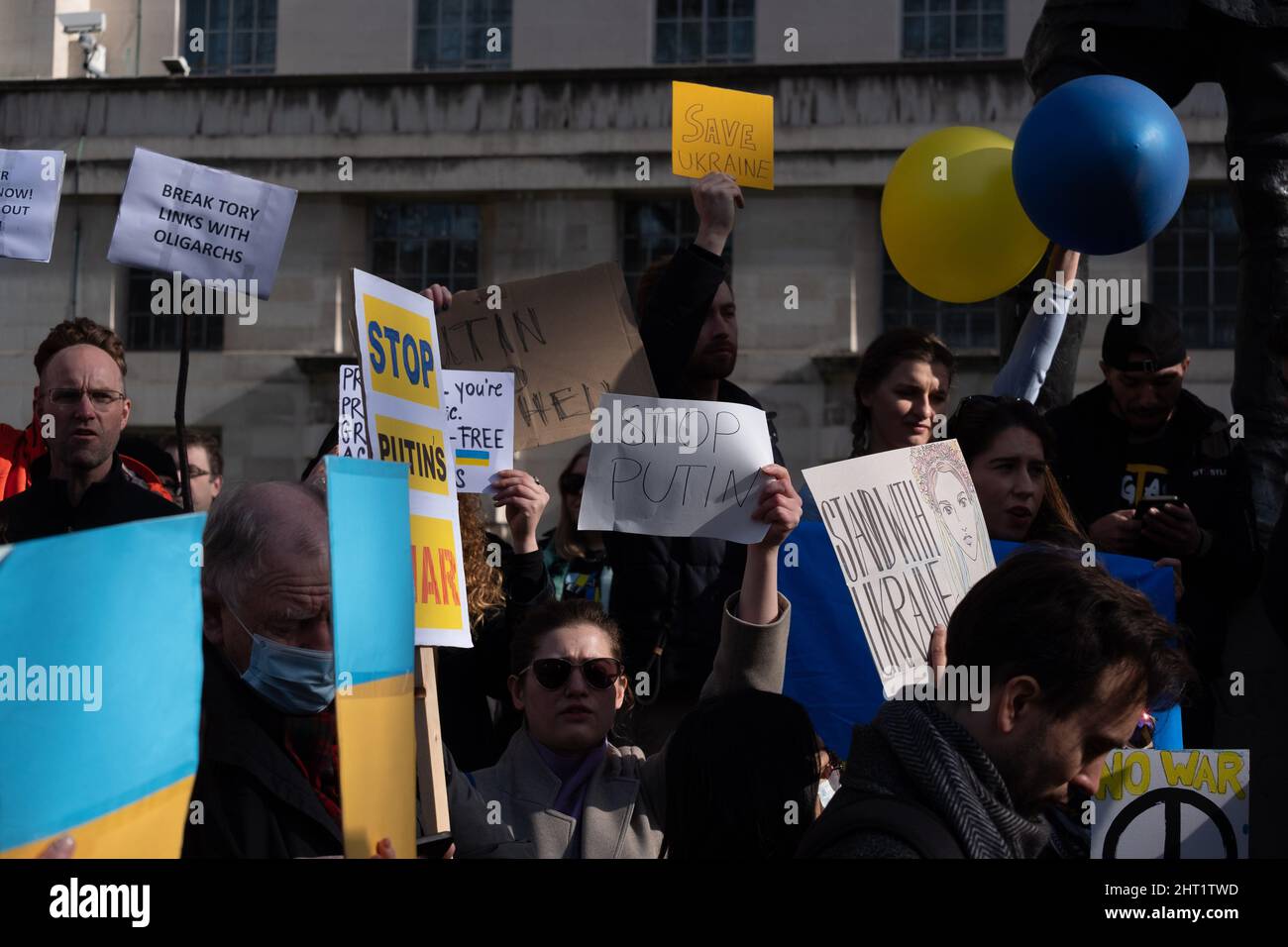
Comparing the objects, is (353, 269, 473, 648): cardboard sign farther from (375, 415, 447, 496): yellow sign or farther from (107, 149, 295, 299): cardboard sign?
(107, 149, 295, 299): cardboard sign

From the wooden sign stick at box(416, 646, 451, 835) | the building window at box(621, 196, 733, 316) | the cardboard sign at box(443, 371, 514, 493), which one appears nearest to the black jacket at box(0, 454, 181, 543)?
the cardboard sign at box(443, 371, 514, 493)

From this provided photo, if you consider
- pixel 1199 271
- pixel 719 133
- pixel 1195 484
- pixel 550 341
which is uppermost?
pixel 1199 271

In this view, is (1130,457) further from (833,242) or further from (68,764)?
(833,242)

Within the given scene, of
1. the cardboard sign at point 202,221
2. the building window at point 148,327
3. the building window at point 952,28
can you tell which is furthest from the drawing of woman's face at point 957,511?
the building window at point 952,28

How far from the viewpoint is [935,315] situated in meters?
21.0

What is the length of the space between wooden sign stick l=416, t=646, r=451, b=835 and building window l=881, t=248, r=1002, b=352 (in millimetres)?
17406

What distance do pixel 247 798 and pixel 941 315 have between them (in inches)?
738

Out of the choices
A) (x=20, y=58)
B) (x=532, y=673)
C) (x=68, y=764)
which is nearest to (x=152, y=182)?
(x=532, y=673)

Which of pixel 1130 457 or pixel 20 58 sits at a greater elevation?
pixel 20 58

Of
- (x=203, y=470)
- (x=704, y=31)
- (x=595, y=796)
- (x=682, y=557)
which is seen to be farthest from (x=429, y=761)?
(x=704, y=31)

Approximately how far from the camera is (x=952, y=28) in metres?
22.7

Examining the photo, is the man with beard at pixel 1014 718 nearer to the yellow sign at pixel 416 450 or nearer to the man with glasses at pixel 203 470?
the yellow sign at pixel 416 450

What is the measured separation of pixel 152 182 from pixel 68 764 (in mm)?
3368

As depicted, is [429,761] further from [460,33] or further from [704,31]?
[460,33]
